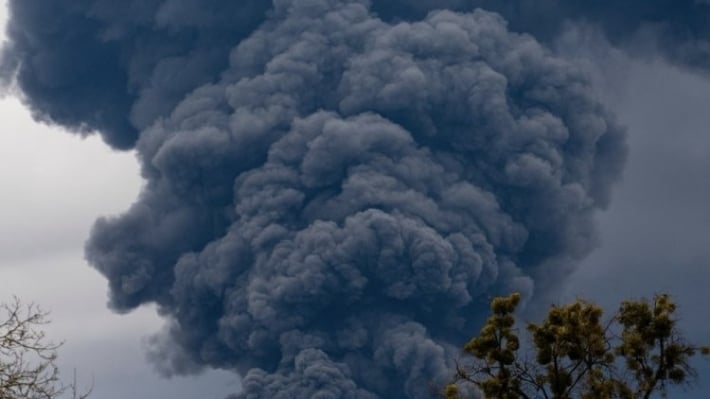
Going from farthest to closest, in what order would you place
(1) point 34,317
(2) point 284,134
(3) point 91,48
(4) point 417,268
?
(3) point 91,48 < (2) point 284,134 < (4) point 417,268 < (1) point 34,317

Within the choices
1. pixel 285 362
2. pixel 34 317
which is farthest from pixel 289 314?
pixel 34 317

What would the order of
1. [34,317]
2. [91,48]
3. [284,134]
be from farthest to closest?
[91,48] → [284,134] → [34,317]

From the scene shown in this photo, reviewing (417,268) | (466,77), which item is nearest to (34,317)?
(417,268)

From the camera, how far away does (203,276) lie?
69250mm

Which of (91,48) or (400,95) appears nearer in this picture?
(400,95)

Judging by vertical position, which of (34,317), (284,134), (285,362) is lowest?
(34,317)

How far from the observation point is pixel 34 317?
35.8ft

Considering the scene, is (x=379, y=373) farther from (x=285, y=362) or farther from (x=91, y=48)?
(x=91, y=48)

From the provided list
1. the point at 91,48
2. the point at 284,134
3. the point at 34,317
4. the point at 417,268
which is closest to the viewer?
the point at 34,317

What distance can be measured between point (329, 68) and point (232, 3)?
21.8 ft

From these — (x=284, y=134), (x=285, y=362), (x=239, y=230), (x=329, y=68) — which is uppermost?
(x=329, y=68)

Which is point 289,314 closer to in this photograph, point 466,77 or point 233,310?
point 233,310

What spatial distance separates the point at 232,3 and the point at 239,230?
1338 cm

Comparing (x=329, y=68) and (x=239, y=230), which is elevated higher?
(x=329, y=68)
